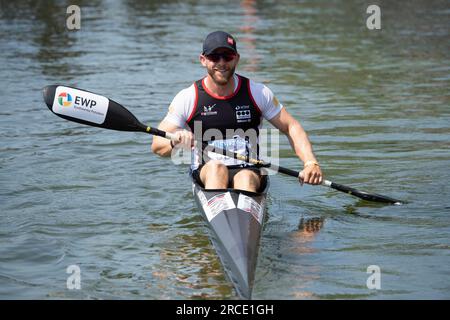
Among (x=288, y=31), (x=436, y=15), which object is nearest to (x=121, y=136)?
(x=288, y=31)

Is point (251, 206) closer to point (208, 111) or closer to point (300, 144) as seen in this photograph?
point (300, 144)

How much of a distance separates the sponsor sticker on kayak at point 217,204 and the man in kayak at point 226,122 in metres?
0.22

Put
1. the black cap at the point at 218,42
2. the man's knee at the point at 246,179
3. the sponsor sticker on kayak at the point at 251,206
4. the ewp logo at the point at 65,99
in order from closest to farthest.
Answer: the sponsor sticker on kayak at the point at 251,206 < the black cap at the point at 218,42 < the man's knee at the point at 246,179 < the ewp logo at the point at 65,99

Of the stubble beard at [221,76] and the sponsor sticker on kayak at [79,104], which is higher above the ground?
the stubble beard at [221,76]

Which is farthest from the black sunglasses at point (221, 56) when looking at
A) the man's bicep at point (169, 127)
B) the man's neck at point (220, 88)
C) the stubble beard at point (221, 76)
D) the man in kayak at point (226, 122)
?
the man's bicep at point (169, 127)

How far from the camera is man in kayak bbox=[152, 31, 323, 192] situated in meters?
7.95

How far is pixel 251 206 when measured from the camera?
7484 millimetres

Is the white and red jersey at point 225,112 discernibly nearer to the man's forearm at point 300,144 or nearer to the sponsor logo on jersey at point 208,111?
the sponsor logo on jersey at point 208,111

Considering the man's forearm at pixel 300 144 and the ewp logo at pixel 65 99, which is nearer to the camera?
the man's forearm at pixel 300 144

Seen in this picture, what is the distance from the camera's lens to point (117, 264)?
7324 mm

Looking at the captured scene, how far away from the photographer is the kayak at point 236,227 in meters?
6.61

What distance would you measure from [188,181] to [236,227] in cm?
301

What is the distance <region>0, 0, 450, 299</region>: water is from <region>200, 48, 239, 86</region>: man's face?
1.50 m
